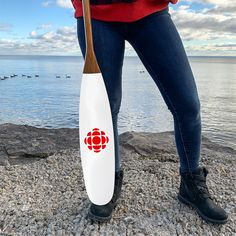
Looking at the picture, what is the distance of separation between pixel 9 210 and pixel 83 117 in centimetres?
102

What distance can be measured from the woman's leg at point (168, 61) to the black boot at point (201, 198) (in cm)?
43

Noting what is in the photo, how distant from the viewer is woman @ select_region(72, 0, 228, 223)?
271 centimetres

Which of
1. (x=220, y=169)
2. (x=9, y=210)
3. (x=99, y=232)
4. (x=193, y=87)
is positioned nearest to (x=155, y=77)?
(x=193, y=87)

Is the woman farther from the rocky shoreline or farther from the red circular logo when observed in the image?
the rocky shoreline

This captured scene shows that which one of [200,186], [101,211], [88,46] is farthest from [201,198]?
[88,46]

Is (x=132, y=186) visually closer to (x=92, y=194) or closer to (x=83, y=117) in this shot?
(x=92, y=194)

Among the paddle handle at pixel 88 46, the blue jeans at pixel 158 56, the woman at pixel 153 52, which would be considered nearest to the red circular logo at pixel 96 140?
the woman at pixel 153 52

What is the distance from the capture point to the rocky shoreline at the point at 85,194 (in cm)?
305

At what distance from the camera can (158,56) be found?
9.06 feet

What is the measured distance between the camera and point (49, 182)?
399 centimetres

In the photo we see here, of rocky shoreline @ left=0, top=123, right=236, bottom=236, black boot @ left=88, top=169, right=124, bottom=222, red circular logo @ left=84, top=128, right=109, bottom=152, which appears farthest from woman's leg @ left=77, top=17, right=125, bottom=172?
rocky shoreline @ left=0, top=123, right=236, bottom=236

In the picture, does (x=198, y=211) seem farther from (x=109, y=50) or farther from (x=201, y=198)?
(x=109, y=50)

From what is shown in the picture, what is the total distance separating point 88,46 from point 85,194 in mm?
1412

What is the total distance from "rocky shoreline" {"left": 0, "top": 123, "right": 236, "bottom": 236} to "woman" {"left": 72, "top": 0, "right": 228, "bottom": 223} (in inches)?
14.3
